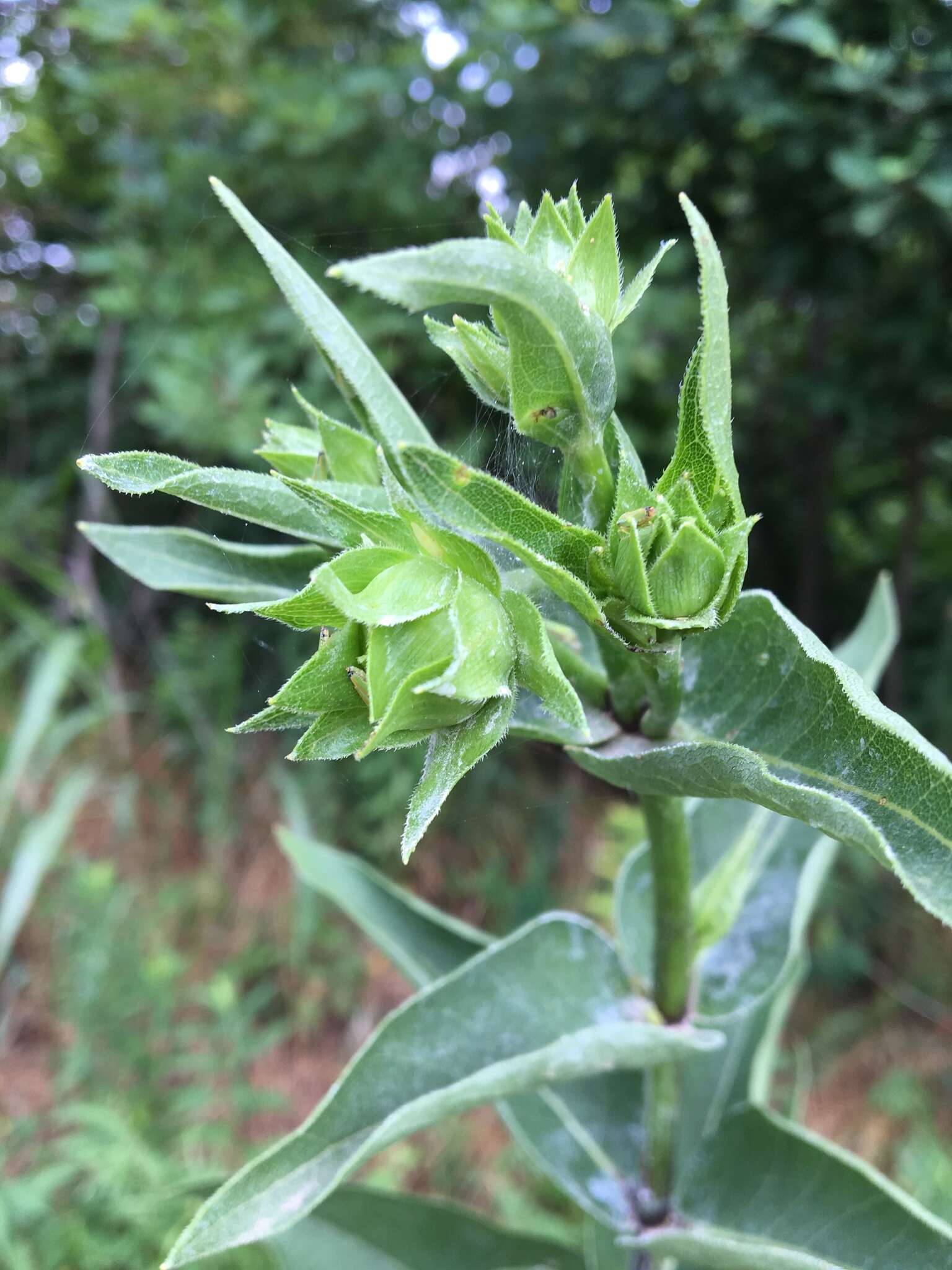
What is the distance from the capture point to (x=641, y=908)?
864 mm

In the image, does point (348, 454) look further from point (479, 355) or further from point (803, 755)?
point (803, 755)

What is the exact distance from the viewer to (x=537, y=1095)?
892 millimetres

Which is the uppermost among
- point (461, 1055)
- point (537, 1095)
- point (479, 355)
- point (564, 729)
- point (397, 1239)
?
point (479, 355)

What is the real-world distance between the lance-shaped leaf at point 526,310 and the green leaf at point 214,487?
15 centimetres

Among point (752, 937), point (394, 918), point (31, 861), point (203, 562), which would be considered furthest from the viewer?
point (31, 861)

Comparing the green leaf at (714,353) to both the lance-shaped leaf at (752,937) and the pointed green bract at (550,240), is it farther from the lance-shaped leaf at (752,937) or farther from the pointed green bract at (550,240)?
the lance-shaped leaf at (752,937)

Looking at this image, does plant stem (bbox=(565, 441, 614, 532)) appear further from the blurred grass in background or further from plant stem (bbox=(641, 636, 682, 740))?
the blurred grass in background

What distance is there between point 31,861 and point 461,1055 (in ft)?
5.88

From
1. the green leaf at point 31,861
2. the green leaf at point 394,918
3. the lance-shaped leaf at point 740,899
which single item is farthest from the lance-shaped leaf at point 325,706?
the green leaf at point 31,861

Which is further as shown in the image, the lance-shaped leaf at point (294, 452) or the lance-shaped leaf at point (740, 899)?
the lance-shaped leaf at point (740, 899)

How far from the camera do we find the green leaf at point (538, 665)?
465mm

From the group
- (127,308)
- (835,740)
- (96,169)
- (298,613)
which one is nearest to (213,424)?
(127,308)

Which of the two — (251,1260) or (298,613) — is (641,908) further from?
(251,1260)

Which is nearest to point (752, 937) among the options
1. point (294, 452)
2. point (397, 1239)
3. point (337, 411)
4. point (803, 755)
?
point (803, 755)
